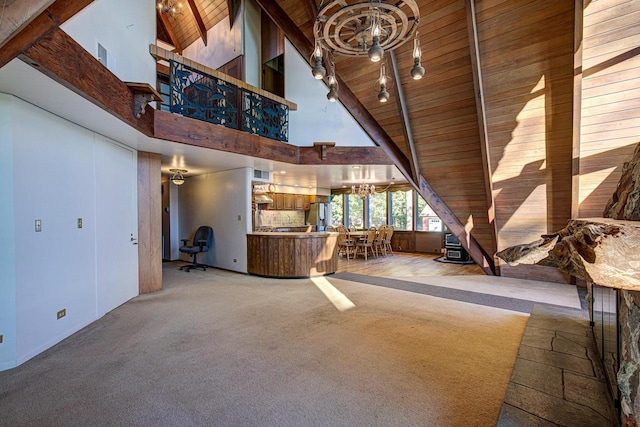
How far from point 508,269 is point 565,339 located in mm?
3714

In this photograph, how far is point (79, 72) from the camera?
2.67 metres

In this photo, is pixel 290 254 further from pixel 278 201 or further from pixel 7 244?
pixel 278 201

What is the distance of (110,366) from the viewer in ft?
9.27

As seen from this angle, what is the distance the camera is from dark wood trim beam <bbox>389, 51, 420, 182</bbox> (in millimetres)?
4586

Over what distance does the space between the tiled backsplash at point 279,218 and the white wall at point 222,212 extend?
2558 millimetres

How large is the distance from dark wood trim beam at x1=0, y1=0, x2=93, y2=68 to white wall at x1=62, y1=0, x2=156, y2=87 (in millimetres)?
1522

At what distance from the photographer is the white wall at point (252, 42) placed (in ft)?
25.3

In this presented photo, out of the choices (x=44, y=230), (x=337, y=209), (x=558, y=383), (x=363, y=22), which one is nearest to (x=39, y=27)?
(x=44, y=230)

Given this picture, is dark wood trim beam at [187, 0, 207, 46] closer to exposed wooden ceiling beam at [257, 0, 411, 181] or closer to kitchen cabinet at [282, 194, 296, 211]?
exposed wooden ceiling beam at [257, 0, 411, 181]

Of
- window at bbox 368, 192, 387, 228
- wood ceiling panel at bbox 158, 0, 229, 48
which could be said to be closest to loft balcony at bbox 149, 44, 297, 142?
wood ceiling panel at bbox 158, 0, 229, 48

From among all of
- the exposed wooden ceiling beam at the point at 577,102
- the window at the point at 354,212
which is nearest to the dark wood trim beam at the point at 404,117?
the exposed wooden ceiling beam at the point at 577,102

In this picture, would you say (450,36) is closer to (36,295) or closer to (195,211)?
(36,295)

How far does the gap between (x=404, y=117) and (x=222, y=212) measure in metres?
4.74

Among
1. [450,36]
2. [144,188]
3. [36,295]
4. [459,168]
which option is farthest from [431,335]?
[144,188]
